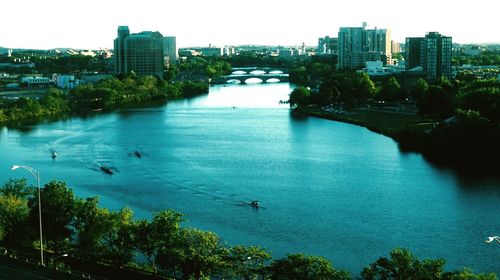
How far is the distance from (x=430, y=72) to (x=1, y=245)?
21.8 meters

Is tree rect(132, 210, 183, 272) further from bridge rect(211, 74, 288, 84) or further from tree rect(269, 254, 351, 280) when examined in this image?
bridge rect(211, 74, 288, 84)

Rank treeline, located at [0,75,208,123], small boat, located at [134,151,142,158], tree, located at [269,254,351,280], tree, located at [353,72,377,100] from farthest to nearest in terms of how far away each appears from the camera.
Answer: tree, located at [353,72,377,100] → treeline, located at [0,75,208,123] → small boat, located at [134,151,142,158] → tree, located at [269,254,351,280]

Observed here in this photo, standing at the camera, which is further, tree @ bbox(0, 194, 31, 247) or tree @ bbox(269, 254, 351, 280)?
tree @ bbox(0, 194, 31, 247)

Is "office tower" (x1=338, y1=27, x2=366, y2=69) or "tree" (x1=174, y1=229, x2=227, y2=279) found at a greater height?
"office tower" (x1=338, y1=27, x2=366, y2=69)

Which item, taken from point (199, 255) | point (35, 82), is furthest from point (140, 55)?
point (199, 255)

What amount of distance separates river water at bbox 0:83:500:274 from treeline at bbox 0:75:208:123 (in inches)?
105

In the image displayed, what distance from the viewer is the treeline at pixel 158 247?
5262 millimetres

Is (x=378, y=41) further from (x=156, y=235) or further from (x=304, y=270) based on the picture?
(x=304, y=270)

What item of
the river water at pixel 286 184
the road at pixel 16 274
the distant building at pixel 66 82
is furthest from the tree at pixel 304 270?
the distant building at pixel 66 82

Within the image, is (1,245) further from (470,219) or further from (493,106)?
(493,106)

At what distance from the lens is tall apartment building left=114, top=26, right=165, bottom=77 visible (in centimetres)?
3462

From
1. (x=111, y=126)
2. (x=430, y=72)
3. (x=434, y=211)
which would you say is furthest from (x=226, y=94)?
(x=434, y=211)

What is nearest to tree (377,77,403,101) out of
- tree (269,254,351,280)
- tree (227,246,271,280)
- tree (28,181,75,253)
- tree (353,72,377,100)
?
tree (353,72,377,100)

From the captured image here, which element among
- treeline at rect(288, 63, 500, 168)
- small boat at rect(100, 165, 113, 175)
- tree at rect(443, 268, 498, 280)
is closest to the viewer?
tree at rect(443, 268, 498, 280)
